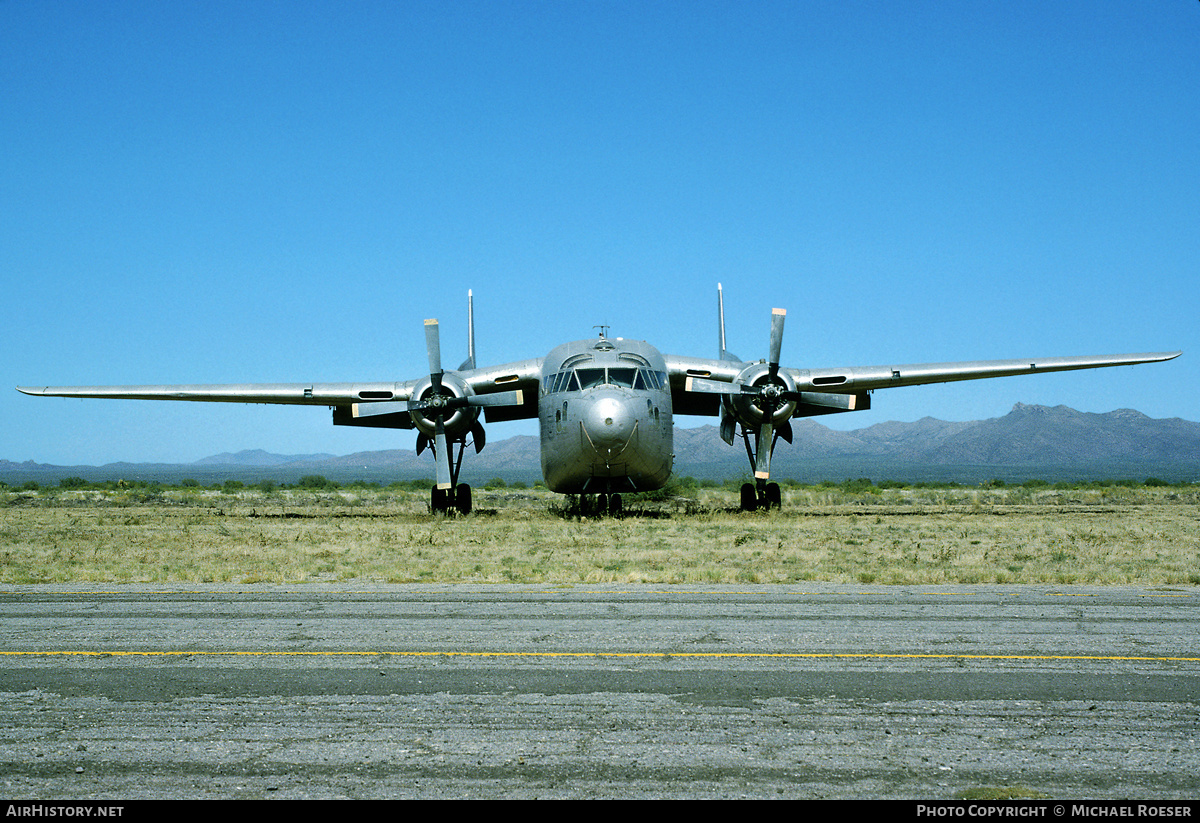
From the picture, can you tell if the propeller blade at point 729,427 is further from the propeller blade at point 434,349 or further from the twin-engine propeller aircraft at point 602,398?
the propeller blade at point 434,349

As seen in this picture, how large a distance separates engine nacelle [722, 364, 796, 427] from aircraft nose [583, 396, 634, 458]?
5.45 meters

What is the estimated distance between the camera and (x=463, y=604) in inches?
439

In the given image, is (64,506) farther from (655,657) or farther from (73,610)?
(655,657)

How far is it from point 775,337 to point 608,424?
6768mm

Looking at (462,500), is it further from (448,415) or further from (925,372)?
(925,372)

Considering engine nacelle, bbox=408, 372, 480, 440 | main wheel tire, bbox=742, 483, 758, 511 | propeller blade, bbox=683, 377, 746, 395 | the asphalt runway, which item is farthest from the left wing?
the asphalt runway

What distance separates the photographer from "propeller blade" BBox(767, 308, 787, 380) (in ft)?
85.3

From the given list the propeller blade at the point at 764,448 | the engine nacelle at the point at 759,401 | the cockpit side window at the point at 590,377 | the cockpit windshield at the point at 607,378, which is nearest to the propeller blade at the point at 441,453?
the cockpit windshield at the point at 607,378

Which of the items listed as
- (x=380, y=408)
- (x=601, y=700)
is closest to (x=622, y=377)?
(x=380, y=408)

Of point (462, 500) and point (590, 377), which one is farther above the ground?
point (590, 377)

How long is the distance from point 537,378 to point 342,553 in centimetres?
1133

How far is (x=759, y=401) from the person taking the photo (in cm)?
2609

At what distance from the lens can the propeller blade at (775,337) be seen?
25984 mm
